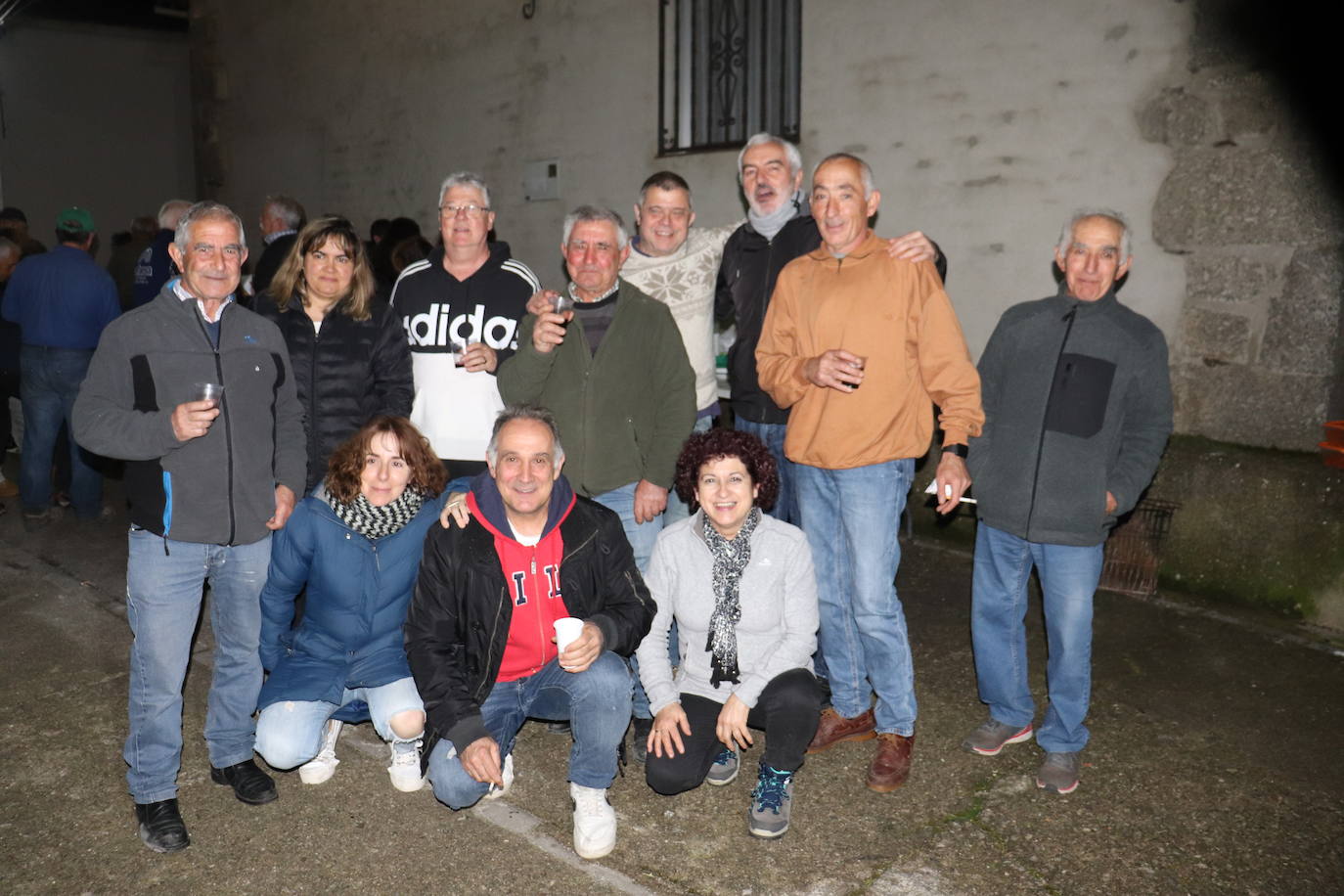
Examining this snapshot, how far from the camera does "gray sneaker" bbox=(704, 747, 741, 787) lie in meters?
3.60

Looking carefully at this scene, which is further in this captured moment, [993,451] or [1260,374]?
[1260,374]

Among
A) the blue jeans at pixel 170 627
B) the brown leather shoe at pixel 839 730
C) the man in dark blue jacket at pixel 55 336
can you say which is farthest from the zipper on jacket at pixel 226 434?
the man in dark blue jacket at pixel 55 336

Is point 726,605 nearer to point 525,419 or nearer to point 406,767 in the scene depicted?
point 525,419

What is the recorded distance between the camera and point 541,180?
888 centimetres

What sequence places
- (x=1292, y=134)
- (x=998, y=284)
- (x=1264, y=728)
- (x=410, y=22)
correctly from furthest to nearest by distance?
(x=410, y=22) < (x=998, y=284) < (x=1292, y=134) < (x=1264, y=728)

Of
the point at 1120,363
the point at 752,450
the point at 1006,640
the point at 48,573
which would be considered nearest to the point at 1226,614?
the point at 1006,640

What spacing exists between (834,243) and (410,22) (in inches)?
309

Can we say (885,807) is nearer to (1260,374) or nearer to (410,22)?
(1260,374)

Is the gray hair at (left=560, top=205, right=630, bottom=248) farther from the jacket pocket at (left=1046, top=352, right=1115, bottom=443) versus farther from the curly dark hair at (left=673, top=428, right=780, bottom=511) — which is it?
the jacket pocket at (left=1046, top=352, right=1115, bottom=443)

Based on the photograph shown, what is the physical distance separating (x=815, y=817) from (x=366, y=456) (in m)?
1.97

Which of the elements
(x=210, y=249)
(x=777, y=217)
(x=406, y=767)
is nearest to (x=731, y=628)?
(x=406, y=767)

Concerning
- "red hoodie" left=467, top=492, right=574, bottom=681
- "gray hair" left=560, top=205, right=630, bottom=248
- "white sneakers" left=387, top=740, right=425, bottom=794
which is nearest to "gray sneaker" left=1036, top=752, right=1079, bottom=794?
"red hoodie" left=467, top=492, right=574, bottom=681

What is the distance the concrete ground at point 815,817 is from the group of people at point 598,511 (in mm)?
113

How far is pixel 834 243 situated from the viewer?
3.56m
